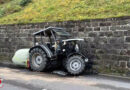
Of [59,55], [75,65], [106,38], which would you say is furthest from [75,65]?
[106,38]

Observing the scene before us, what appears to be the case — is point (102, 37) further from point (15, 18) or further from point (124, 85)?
point (15, 18)

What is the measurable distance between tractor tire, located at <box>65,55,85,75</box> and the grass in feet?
8.42

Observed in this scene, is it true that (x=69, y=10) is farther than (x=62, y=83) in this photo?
Yes

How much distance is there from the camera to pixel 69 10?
11.8 metres

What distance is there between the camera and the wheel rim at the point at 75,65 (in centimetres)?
796

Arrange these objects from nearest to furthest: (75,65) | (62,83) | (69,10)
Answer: (62,83), (75,65), (69,10)

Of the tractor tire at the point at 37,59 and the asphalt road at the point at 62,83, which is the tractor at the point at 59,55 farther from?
the asphalt road at the point at 62,83

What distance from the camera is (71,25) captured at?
379 inches

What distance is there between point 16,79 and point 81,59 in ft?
8.98

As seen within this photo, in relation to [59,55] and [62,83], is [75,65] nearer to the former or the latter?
[59,55]

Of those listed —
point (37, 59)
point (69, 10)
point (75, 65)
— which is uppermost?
point (69, 10)

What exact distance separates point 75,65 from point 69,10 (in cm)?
481

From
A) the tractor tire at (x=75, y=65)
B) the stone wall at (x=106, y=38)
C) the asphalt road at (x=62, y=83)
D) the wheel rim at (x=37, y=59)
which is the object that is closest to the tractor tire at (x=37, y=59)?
the wheel rim at (x=37, y=59)

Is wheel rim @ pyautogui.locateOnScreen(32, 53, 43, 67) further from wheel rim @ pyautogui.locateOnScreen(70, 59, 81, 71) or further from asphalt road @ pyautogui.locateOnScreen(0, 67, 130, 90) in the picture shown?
wheel rim @ pyautogui.locateOnScreen(70, 59, 81, 71)
